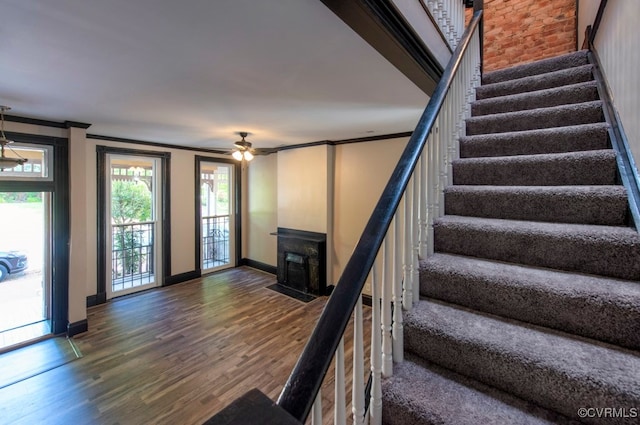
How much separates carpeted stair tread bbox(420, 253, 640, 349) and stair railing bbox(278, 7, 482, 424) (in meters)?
0.14

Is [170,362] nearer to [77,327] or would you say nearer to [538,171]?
[77,327]

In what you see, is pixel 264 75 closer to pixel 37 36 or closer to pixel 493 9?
pixel 37 36

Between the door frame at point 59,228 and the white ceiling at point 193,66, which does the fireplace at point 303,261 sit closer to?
the white ceiling at point 193,66

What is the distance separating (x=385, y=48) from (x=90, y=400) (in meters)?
3.61

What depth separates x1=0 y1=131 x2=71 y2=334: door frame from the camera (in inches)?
133

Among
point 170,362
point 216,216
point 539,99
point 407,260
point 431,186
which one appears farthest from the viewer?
point 216,216

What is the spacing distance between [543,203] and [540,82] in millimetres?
1541

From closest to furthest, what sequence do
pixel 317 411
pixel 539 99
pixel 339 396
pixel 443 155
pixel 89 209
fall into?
pixel 317 411 < pixel 339 396 < pixel 443 155 < pixel 539 99 < pixel 89 209

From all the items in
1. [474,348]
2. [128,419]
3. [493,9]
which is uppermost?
[493,9]

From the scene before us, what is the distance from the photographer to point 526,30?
371 centimetres

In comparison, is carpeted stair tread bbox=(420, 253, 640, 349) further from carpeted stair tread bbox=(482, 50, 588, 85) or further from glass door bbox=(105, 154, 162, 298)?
glass door bbox=(105, 154, 162, 298)

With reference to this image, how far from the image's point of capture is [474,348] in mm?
1092

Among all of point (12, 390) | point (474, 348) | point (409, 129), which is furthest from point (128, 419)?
point (409, 129)

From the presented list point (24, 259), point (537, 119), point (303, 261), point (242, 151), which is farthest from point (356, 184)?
point (24, 259)
